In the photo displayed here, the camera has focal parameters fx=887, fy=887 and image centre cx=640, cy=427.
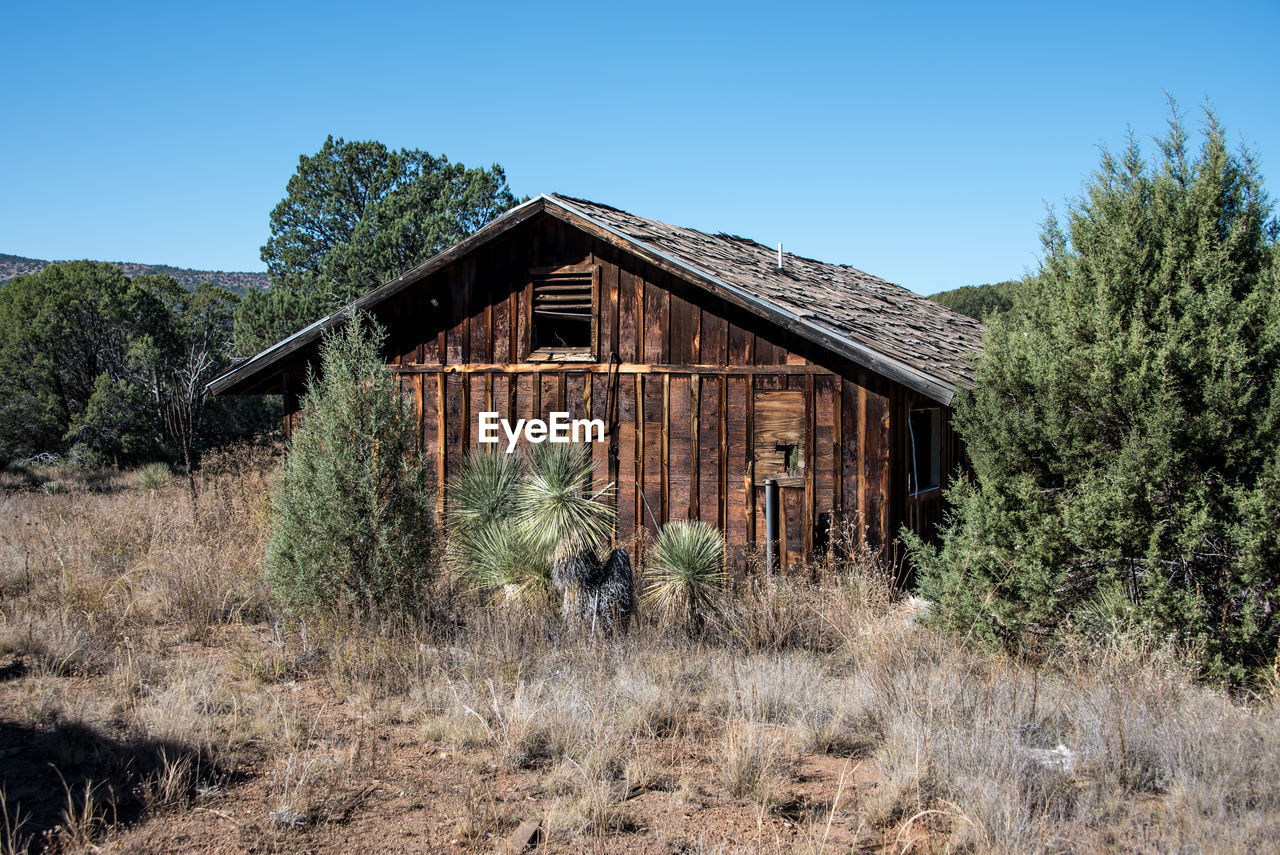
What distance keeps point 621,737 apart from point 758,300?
510 cm

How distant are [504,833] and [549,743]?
1.03 metres

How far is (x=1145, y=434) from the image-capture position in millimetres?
5891

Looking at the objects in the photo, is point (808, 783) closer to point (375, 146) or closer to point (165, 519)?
point (165, 519)

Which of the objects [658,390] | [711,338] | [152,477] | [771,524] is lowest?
[771,524]

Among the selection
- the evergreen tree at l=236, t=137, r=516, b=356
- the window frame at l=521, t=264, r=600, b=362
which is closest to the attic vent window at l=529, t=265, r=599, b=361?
the window frame at l=521, t=264, r=600, b=362

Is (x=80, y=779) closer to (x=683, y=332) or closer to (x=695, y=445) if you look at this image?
(x=695, y=445)

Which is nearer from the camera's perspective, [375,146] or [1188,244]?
[1188,244]

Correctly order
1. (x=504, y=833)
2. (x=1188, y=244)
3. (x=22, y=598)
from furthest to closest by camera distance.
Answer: (x=22, y=598) < (x=1188, y=244) < (x=504, y=833)

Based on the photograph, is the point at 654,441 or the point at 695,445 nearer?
the point at 695,445

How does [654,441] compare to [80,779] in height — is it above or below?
above

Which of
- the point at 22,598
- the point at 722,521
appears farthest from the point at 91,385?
the point at 722,521

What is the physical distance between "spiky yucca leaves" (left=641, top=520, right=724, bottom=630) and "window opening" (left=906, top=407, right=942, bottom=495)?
374 centimetres

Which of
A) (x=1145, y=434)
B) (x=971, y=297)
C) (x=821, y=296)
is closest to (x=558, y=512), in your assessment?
(x=1145, y=434)

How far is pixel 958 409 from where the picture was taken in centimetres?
685
